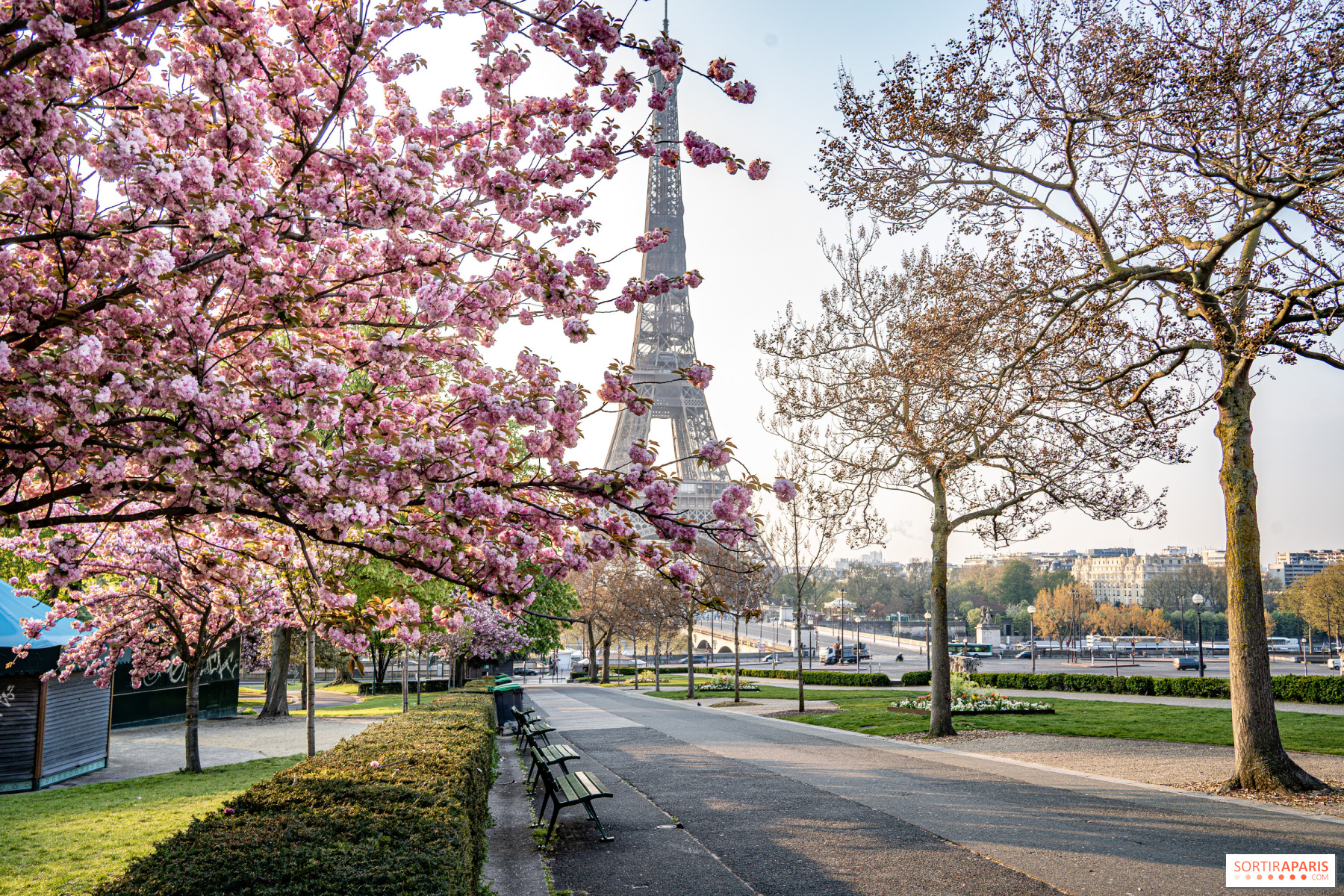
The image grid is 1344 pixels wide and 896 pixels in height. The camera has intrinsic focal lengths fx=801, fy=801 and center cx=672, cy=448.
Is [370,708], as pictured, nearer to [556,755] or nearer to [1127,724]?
[556,755]

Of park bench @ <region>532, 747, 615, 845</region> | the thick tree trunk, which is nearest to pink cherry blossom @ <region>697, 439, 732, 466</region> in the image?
park bench @ <region>532, 747, 615, 845</region>

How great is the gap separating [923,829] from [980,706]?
1482 centimetres

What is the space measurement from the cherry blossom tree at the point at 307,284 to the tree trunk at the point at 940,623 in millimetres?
13303

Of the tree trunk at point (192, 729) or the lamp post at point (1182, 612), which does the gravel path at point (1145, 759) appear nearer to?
the tree trunk at point (192, 729)

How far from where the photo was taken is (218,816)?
198 inches

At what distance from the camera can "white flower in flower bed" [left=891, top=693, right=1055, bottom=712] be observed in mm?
21766

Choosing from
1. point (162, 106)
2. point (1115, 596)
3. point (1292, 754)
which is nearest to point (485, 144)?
point (162, 106)

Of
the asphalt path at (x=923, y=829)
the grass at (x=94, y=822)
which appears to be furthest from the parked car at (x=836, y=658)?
the grass at (x=94, y=822)

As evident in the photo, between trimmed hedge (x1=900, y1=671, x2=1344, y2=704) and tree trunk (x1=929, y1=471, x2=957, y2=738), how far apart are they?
8.57 metres

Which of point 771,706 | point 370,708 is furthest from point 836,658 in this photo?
point 370,708

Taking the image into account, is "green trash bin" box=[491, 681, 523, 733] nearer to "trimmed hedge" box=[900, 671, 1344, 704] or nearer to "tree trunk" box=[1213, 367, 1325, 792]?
"trimmed hedge" box=[900, 671, 1344, 704]

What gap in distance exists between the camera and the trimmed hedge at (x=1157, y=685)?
2273 cm

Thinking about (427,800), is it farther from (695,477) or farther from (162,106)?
(695,477)

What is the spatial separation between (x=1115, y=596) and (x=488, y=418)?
225 metres
